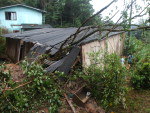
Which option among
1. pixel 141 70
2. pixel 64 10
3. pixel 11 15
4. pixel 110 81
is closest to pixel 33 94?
pixel 110 81

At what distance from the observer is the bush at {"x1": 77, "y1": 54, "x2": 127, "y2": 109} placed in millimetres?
4461

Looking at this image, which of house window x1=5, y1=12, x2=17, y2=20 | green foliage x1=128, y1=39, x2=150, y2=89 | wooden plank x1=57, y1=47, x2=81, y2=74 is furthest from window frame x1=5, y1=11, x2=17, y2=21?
green foliage x1=128, y1=39, x2=150, y2=89

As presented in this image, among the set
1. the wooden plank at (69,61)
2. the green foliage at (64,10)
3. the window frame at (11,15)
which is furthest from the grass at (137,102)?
the window frame at (11,15)

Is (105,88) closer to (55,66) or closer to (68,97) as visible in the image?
(68,97)

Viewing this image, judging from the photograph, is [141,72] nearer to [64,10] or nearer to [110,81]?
[110,81]

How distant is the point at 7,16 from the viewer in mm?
19094

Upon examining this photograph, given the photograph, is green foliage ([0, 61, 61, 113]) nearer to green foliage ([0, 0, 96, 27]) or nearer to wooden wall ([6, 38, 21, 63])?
wooden wall ([6, 38, 21, 63])

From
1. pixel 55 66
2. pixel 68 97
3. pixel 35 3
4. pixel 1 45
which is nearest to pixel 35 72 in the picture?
pixel 55 66

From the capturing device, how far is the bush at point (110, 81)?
176 inches

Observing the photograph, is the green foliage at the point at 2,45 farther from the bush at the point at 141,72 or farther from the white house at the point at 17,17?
the bush at the point at 141,72

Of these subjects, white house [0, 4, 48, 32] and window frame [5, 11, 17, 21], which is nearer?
white house [0, 4, 48, 32]

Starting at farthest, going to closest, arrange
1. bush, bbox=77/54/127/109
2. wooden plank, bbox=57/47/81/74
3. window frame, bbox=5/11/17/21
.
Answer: window frame, bbox=5/11/17/21
wooden plank, bbox=57/47/81/74
bush, bbox=77/54/127/109

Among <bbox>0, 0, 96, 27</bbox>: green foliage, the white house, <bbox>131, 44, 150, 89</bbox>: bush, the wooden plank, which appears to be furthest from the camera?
<bbox>0, 0, 96, 27</bbox>: green foliage

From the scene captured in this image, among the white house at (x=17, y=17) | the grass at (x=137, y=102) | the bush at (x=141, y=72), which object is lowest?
the grass at (x=137, y=102)
